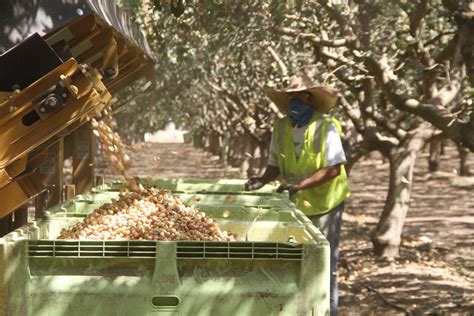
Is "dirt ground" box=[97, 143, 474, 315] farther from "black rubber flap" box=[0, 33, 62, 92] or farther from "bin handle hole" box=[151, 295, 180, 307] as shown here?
"bin handle hole" box=[151, 295, 180, 307]

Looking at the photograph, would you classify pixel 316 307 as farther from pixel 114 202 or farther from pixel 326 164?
pixel 326 164

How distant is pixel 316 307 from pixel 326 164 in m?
3.60

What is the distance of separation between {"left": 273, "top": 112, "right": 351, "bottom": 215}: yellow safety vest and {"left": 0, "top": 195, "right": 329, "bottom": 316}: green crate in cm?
349

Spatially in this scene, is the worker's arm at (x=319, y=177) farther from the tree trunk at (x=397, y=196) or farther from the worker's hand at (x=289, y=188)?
the tree trunk at (x=397, y=196)

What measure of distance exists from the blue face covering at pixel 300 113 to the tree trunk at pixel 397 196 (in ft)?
21.0

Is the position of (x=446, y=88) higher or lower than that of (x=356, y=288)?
higher

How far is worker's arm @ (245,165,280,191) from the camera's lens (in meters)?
8.37

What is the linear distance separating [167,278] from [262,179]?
4144 millimetres

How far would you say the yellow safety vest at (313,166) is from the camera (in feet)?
26.3

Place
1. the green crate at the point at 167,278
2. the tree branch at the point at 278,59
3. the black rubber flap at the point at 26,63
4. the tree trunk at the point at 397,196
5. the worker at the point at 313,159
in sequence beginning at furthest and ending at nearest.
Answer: the tree branch at the point at 278,59 < the tree trunk at the point at 397,196 < the worker at the point at 313,159 < the black rubber flap at the point at 26,63 < the green crate at the point at 167,278

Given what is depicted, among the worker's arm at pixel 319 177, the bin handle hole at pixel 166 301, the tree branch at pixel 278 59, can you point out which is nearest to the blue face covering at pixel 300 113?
the worker's arm at pixel 319 177

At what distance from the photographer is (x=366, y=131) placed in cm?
1473

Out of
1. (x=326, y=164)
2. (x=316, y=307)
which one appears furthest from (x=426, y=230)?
(x=316, y=307)

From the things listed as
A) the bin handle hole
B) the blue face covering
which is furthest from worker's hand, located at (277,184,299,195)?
the bin handle hole
